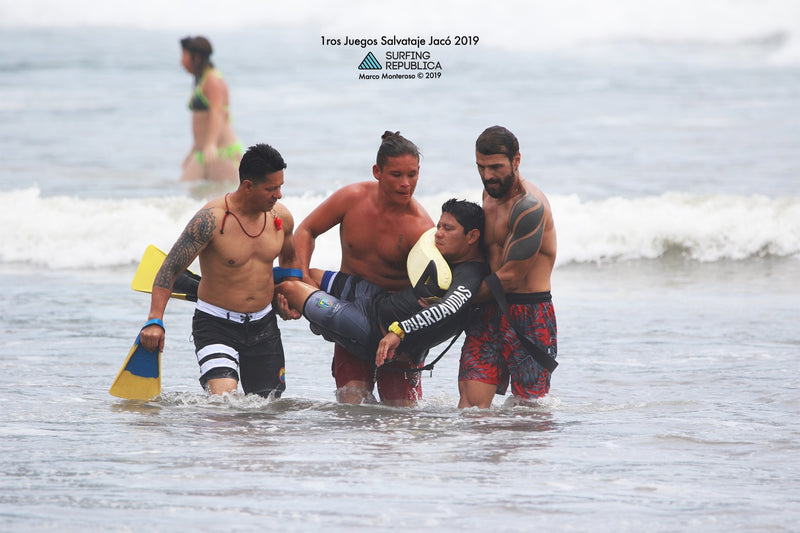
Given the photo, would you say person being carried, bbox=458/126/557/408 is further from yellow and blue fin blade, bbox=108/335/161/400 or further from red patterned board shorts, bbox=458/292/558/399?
yellow and blue fin blade, bbox=108/335/161/400

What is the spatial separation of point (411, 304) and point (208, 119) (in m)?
7.86

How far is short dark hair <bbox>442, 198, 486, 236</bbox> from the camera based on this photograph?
598cm

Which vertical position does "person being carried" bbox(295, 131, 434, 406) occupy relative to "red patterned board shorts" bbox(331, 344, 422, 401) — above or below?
above

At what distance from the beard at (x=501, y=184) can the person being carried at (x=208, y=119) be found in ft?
24.1

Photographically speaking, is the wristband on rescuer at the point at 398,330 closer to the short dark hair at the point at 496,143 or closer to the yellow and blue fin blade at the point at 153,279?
the short dark hair at the point at 496,143

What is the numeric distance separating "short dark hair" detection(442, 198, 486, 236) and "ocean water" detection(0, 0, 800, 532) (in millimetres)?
1111

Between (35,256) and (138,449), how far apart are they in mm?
8216

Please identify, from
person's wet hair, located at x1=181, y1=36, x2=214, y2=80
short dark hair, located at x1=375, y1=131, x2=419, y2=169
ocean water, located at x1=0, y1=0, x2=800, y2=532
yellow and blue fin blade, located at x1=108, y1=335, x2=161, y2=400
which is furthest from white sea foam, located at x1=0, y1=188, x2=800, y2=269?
short dark hair, located at x1=375, y1=131, x2=419, y2=169

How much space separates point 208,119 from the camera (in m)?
13.3

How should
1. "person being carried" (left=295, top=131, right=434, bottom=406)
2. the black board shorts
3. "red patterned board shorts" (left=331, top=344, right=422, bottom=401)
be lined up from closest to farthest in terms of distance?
1. "person being carried" (left=295, top=131, right=434, bottom=406)
2. the black board shorts
3. "red patterned board shorts" (left=331, top=344, right=422, bottom=401)

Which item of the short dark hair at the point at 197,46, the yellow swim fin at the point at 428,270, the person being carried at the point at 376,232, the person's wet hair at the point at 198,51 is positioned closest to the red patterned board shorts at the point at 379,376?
the person being carried at the point at 376,232

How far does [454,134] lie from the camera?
853 inches

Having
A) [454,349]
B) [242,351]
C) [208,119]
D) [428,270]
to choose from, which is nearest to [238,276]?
[242,351]

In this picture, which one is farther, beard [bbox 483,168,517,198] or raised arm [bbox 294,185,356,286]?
raised arm [bbox 294,185,356,286]
